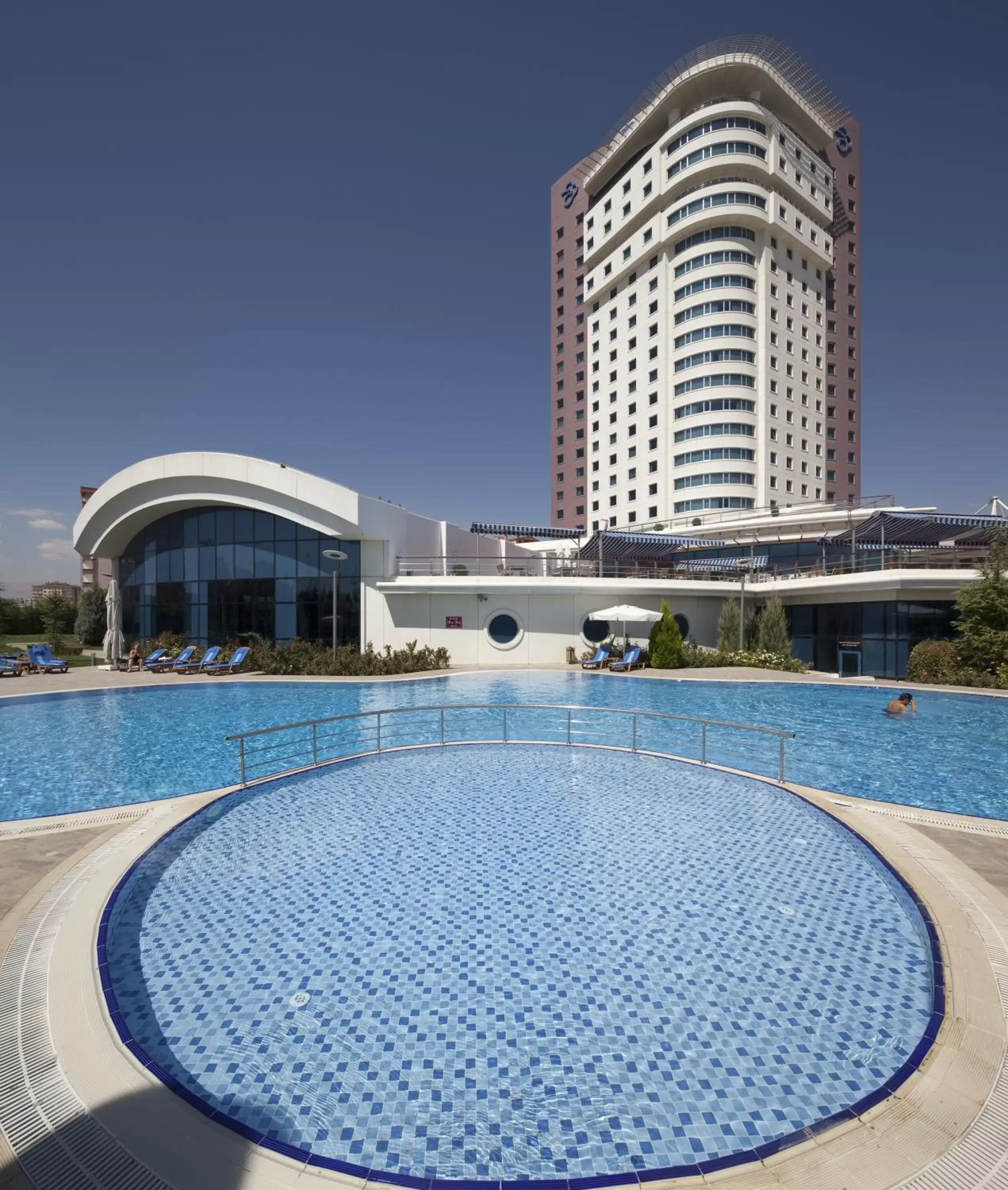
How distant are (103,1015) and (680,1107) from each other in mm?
3822

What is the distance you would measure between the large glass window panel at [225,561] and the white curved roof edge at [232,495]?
A: 6.77 ft

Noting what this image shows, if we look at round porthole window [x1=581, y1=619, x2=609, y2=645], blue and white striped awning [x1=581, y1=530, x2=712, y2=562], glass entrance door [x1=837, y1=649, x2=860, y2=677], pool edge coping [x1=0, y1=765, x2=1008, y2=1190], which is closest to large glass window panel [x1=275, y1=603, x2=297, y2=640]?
round porthole window [x1=581, y1=619, x2=609, y2=645]

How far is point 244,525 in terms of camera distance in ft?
82.3

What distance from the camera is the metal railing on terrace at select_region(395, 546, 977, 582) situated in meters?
22.5

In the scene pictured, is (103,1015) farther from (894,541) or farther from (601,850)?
(894,541)

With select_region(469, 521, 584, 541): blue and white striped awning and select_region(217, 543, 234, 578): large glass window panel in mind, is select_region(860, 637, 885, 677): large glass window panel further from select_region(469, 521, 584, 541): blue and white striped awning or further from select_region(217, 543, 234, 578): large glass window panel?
select_region(217, 543, 234, 578): large glass window panel

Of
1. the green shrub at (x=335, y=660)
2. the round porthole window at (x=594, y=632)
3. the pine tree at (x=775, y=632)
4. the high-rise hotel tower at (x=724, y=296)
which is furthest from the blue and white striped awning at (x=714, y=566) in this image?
the high-rise hotel tower at (x=724, y=296)

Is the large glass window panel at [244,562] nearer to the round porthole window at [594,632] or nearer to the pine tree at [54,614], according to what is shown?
the round porthole window at [594,632]

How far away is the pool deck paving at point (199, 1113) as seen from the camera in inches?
105

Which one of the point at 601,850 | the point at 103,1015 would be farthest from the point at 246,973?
the point at 601,850

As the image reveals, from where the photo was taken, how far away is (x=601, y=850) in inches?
272

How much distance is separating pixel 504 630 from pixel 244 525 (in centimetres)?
1275

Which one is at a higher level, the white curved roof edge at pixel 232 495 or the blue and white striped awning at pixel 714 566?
the white curved roof edge at pixel 232 495

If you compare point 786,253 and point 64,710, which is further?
point 786,253
